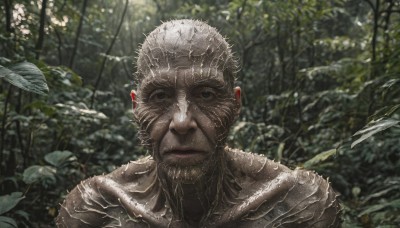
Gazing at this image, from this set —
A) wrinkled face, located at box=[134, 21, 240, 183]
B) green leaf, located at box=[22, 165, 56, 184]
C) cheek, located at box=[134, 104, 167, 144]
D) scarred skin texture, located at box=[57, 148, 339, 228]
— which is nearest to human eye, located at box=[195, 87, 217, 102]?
wrinkled face, located at box=[134, 21, 240, 183]

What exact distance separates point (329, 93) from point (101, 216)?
2.14 meters

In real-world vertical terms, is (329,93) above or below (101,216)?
above

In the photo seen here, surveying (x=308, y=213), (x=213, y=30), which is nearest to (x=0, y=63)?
(x=213, y=30)

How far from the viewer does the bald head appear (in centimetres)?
143

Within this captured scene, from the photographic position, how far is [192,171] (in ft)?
4.57

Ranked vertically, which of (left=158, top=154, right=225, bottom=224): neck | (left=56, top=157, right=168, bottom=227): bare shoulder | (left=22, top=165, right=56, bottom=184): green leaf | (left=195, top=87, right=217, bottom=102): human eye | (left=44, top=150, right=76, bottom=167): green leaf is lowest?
(left=22, top=165, right=56, bottom=184): green leaf

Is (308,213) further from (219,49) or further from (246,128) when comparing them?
(246,128)

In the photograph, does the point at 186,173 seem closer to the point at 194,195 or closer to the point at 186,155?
the point at 186,155

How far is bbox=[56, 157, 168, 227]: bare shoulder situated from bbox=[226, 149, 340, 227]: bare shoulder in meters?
0.33

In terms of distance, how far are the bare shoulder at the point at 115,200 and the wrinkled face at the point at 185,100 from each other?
28 cm

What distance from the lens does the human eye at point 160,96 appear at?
1.43 m

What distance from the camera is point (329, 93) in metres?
3.34

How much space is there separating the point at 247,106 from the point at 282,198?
11.1 feet

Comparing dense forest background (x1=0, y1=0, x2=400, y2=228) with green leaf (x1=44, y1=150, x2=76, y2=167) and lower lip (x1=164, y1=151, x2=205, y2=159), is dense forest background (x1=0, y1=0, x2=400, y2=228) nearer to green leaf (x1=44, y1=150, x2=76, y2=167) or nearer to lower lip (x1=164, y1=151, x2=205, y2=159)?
→ green leaf (x1=44, y1=150, x2=76, y2=167)
